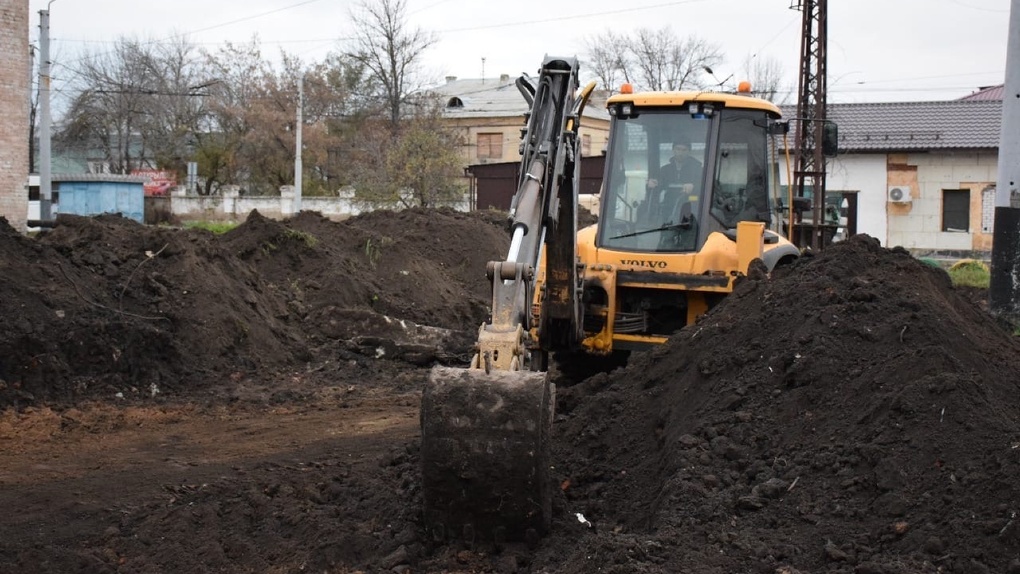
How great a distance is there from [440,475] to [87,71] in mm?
58557

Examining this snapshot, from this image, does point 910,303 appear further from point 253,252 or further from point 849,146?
point 849,146

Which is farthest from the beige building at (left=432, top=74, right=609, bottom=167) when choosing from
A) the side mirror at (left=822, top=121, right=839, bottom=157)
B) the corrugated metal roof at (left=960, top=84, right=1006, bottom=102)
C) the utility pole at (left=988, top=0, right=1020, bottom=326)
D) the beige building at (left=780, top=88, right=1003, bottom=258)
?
the side mirror at (left=822, top=121, right=839, bottom=157)

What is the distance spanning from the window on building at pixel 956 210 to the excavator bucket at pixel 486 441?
31.7 m

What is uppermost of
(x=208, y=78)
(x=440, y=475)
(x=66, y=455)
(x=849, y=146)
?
(x=208, y=78)

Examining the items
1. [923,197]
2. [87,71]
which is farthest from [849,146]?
[87,71]

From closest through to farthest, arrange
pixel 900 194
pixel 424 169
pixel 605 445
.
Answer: pixel 605 445 < pixel 424 169 < pixel 900 194

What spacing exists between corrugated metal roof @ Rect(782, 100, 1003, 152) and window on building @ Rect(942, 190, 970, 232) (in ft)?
5.00

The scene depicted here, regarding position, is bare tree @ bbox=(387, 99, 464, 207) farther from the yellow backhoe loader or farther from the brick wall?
the yellow backhoe loader

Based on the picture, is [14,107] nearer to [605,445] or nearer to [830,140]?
[830,140]

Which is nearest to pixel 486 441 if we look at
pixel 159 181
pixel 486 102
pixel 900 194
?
pixel 900 194

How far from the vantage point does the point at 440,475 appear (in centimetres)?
536

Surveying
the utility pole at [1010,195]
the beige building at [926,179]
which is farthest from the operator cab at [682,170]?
the beige building at [926,179]

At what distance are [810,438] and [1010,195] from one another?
6352 millimetres

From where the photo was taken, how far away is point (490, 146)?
60.6m
